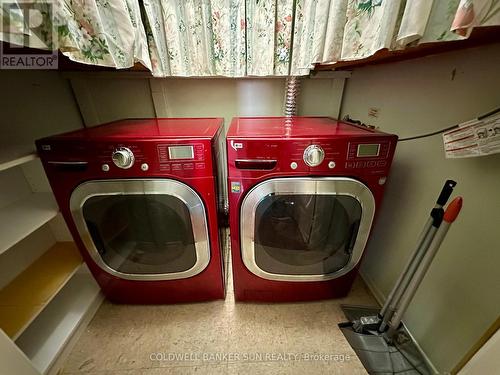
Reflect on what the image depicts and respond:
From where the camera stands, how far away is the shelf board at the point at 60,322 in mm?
869

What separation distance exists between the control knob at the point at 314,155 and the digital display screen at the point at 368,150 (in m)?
0.14

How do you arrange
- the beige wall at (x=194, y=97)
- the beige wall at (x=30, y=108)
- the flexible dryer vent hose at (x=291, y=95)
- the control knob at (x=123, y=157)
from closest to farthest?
1. the control knob at (x=123, y=157)
2. the beige wall at (x=30, y=108)
3. the flexible dryer vent hose at (x=291, y=95)
4. the beige wall at (x=194, y=97)

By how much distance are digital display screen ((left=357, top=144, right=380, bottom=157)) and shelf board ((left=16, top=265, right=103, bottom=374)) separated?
1.47 metres

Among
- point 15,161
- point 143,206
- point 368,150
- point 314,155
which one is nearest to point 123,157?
point 143,206

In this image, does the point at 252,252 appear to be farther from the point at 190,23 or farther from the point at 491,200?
the point at 190,23

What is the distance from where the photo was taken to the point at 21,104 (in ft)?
3.43

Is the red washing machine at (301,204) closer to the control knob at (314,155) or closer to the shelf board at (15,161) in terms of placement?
the control knob at (314,155)

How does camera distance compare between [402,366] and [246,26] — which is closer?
[402,366]

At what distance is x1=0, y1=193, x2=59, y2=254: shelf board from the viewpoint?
75 centimetres

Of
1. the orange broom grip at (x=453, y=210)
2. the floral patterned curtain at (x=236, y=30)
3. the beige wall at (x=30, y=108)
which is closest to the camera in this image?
the floral patterned curtain at (x=236, y=30)

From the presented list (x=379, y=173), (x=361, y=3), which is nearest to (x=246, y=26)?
(x=361, y=3)

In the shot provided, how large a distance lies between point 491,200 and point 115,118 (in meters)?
1.97

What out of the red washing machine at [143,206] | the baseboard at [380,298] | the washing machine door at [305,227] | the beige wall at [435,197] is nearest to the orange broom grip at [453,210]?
the beige wall at [435,197]

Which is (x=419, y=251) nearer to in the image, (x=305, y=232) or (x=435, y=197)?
(x=435, y=197)
